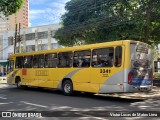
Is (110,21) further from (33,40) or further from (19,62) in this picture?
(33,40)

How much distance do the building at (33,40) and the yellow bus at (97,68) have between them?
51769 mm

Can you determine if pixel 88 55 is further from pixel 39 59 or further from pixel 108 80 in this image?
pixel 39 59

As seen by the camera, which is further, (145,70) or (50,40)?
(50,40)

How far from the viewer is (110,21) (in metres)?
29.8

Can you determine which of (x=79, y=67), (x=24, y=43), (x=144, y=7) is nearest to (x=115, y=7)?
(x=144, y=7)

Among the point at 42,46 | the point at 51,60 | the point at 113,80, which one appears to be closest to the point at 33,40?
the point at 42,46

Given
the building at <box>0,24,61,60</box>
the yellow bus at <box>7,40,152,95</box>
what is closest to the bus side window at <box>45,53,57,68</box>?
the yellow bus at <box>7,40,152,95</box>

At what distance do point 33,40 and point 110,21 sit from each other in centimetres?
5175

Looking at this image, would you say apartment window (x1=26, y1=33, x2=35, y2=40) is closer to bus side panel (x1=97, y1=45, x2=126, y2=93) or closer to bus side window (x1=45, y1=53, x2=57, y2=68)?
bus side window (x1=45, y1=53, x2=57, y2=68)

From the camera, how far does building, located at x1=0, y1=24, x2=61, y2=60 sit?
74.9 metres

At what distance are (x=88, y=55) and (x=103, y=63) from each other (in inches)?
55.6

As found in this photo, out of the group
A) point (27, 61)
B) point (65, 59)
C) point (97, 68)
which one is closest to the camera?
point (97, 68)

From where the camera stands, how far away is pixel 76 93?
20.3 meters

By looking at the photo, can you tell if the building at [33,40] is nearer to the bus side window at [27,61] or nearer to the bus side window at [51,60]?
the bus side window at [27,61]
